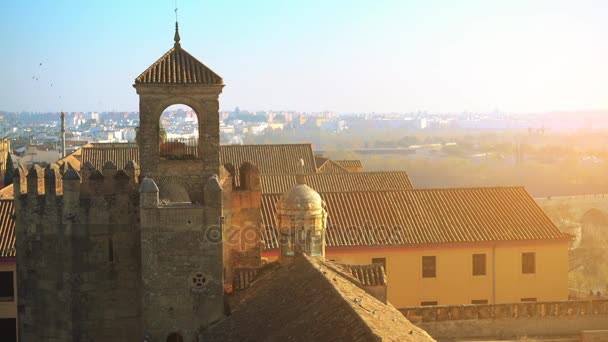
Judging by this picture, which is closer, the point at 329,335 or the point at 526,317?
the point at 329,335

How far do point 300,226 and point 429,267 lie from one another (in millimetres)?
10566

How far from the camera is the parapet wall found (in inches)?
1083

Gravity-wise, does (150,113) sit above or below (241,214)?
above

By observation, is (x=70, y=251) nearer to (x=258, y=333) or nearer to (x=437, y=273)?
(x=258, y=333)

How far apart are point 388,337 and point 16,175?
1280 cm

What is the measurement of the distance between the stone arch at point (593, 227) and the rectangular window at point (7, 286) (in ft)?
152

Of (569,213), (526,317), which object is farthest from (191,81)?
(569,213)

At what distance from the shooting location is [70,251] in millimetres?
24266

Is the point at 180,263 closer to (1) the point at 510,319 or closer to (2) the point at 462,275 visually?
(1) the point at 510,319

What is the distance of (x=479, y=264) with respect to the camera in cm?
3462

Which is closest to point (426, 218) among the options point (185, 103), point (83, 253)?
point (185, 103)

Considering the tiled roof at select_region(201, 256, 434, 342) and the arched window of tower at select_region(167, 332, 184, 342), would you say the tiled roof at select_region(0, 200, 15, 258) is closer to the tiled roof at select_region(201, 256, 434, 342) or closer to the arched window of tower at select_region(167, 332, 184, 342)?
the arched window of tower at select_region(167, 332, 184, 342)

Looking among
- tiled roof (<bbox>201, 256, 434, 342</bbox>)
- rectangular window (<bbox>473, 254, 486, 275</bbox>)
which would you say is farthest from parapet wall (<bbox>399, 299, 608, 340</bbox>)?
rectangular window (<bbox>473, 254, 486, 275</bbox>)

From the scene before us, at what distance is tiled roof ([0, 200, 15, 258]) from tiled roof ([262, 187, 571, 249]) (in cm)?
910
